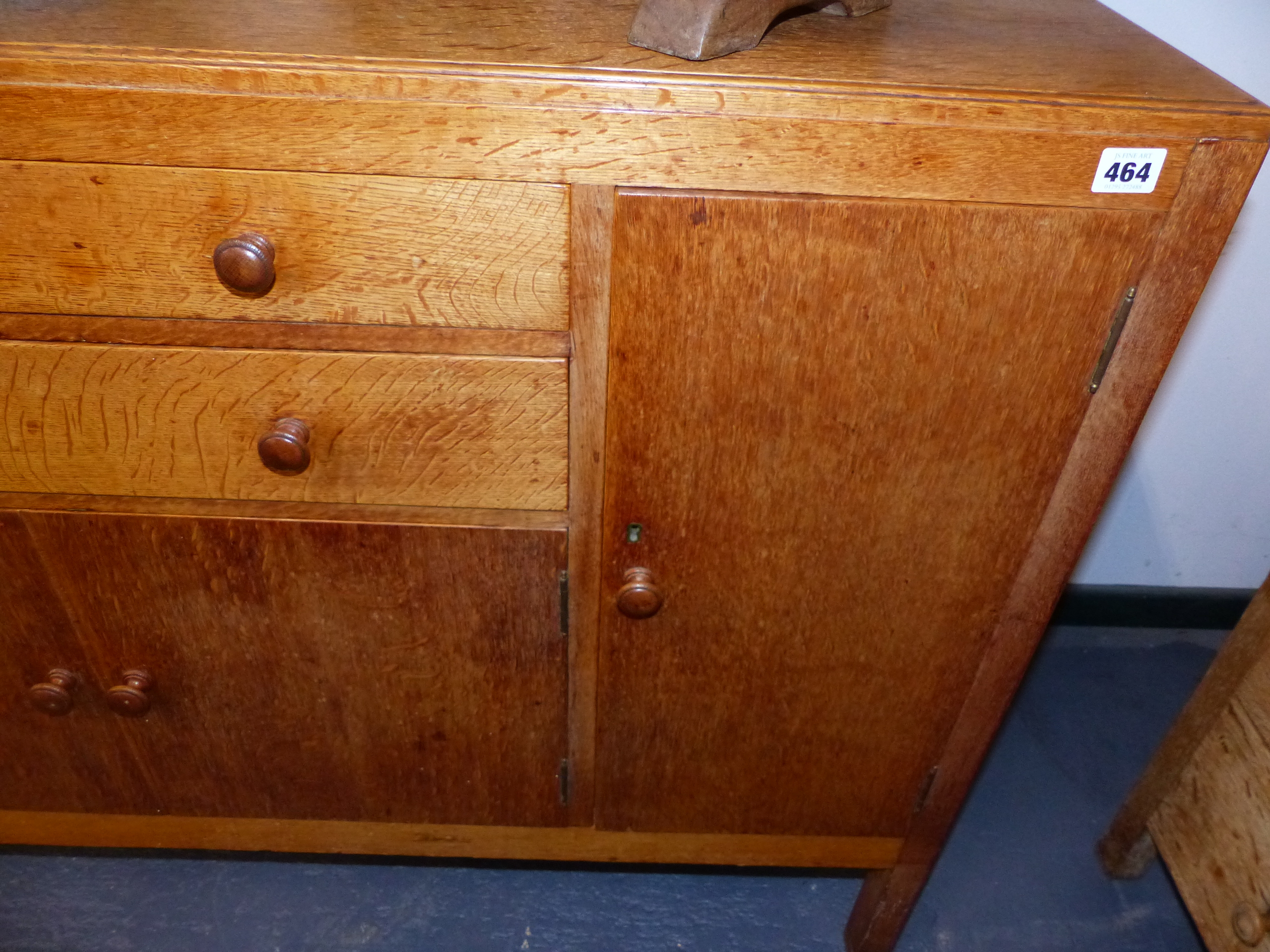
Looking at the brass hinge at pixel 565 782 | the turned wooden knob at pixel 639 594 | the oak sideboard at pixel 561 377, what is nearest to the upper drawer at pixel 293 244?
the oak sideboard at pixel 561 377

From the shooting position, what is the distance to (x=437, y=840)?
965 mm

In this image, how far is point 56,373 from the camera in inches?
25.8

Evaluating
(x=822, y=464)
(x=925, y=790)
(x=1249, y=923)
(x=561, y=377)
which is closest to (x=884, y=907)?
(x=925, y=790)

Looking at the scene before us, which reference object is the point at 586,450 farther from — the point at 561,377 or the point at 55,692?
the point at 55,692

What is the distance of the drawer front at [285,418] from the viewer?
65cm

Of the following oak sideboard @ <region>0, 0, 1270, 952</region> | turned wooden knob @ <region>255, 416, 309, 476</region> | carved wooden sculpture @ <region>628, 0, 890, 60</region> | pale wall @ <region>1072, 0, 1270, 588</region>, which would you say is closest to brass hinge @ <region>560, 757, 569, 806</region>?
oak sideboard @ <region>0, 0, 1270, 952</region>

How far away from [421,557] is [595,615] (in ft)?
0.50

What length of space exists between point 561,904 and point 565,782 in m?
0.35

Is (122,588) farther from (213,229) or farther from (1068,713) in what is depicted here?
(1068,713)

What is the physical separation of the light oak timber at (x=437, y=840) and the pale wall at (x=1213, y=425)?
0.75 metres

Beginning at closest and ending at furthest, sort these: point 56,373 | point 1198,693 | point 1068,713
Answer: point 56,373 < point 1198,693 < point 1068,713

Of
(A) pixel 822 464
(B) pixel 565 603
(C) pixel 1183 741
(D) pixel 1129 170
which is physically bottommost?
(C) pixel 1183 741

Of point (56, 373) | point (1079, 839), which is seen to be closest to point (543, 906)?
point (1079, 839)

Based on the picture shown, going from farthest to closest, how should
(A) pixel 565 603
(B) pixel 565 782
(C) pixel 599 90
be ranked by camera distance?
(B) pixel 565 782, (A) pixel 565 603, (C) pixel 599 90
